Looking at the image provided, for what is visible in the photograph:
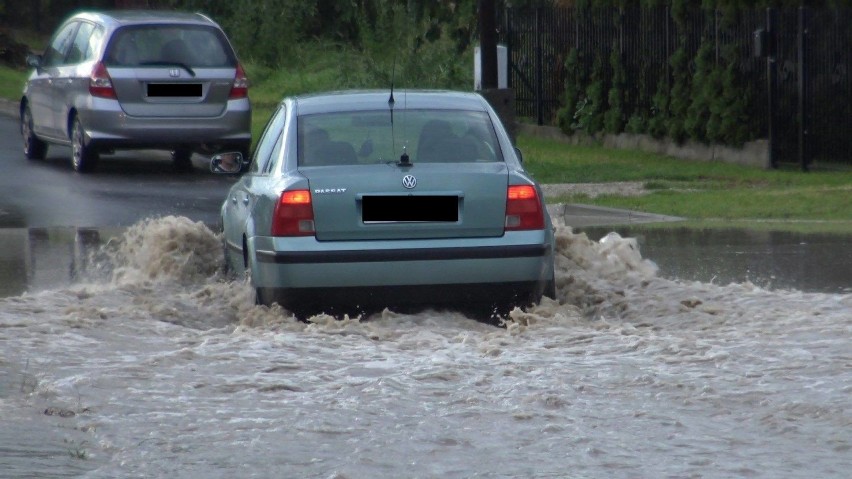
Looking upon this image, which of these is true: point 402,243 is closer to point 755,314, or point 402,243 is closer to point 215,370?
point 215,370

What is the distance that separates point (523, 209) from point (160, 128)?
34.0ft

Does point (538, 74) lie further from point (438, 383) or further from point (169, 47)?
point (438, 383)

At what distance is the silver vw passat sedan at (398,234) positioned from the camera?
825cm

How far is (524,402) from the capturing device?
6.88 meters

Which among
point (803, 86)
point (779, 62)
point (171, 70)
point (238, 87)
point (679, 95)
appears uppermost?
point (171, 70)

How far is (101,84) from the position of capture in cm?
1786

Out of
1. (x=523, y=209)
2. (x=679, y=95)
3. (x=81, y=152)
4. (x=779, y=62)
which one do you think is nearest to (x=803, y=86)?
(x=779, y=62)

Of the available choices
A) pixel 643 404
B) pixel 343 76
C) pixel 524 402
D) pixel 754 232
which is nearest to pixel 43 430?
pixel 524 402

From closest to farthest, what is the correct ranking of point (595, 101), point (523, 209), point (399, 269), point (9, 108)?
1. point (399, 269)
2. point (523, 209)
3. point (595, 101)
4. point (9, 108)

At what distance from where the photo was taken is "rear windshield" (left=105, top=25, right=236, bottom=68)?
1812 cm

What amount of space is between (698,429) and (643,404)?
0.48 m

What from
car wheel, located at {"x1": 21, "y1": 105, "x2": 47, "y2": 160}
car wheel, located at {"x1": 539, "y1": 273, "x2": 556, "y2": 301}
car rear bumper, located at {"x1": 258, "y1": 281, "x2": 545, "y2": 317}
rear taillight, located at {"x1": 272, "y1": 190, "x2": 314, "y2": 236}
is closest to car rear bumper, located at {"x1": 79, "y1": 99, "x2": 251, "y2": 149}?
car wheel, located at {"x1": 21, "y1": 105, "x2": 47, "y2": 160}

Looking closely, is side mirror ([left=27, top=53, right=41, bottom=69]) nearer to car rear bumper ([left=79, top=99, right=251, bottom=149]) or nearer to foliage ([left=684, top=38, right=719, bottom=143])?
car rear bumper ([left=79, top=99, right=251, bottom=149])

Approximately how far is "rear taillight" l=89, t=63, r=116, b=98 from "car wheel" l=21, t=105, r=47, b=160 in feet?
8.96
